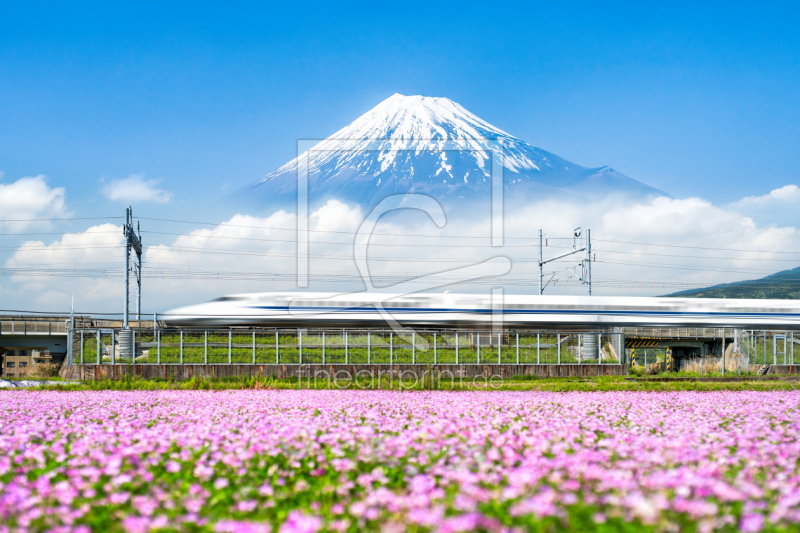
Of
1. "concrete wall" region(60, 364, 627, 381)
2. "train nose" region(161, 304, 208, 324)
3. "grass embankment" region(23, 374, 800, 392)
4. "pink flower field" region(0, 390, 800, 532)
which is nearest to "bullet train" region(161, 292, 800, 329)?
"train nose" region(161, 304, 208, 324)

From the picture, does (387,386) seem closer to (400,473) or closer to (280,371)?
(280,371)

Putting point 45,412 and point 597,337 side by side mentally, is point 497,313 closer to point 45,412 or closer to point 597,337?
point 597,337

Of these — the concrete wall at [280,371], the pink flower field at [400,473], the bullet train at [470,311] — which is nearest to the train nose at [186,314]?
the bullet train at [470,311]

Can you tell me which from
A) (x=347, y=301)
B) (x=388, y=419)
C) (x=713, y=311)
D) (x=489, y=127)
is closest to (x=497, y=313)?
(x=347, y=301)

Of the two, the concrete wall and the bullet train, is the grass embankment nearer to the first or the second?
the concrete wall

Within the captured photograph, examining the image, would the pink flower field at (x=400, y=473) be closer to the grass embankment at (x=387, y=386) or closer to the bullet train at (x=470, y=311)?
the grass embankment at (x=387, y=386)

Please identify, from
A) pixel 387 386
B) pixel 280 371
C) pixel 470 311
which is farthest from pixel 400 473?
pixel 470 311
